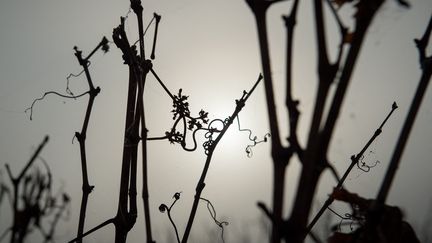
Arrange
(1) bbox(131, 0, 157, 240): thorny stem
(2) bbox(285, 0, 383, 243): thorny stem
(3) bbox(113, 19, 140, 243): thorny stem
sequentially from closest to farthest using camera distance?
(2) bbox(285, 0, 383, 243): thorny stem < (1) bbox(131, 0, 157, 240): thorny stem < (3) bbox(113, 19, 140, 243): thorny stem

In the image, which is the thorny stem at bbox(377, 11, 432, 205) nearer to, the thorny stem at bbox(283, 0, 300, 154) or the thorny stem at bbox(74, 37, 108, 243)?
the thorny stem at bbox(283, 0, 300, 154)

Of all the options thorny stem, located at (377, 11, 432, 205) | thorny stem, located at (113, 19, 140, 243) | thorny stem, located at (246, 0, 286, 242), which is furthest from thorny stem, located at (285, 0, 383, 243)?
thorny stem, located at (113, 19, 140, 243)

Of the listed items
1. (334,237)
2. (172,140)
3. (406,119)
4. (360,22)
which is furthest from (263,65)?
(172,140)

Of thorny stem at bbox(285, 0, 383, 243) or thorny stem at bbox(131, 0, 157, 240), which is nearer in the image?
thorny stem at bbox(285, 0, 383, 243)

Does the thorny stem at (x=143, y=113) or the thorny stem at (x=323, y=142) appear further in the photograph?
the thorny stem at (x=143, y=113)

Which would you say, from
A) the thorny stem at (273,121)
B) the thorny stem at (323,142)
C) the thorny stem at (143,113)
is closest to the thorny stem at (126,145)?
the thorny stem at (143,113)

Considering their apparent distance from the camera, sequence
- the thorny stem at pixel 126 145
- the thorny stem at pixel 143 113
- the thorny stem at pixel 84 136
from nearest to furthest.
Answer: the thorny stem at pixel 143 113, the thorny stem at pixel 126 145, the thorny stem at pixel 84 136

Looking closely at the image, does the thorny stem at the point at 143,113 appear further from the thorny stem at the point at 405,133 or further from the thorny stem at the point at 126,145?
the thorny stem at the point at 405,133

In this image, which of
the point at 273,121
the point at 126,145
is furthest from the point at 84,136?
the point at 273,121

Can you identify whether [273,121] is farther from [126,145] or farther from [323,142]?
[126,145]

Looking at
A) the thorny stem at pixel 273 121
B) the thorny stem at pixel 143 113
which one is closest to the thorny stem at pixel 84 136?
the thorny stem at pixel 143 113

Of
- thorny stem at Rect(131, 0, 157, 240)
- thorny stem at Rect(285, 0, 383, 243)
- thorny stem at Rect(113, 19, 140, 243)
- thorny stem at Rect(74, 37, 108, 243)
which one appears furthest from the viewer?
thorny stem at Rect(74, 37, 108, 243)

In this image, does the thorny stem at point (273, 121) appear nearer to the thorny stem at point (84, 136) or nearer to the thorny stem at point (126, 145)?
the thorny stem at point (126, 145)

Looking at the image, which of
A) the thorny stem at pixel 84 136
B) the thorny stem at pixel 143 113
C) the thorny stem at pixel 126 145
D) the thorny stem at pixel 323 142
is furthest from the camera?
the thorny stem at pixel 84 136
